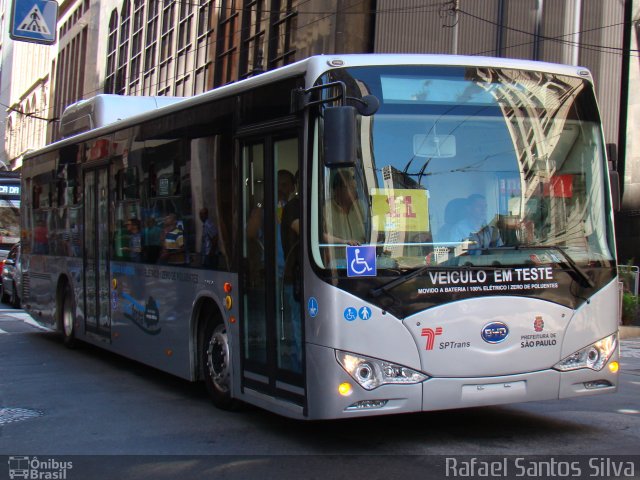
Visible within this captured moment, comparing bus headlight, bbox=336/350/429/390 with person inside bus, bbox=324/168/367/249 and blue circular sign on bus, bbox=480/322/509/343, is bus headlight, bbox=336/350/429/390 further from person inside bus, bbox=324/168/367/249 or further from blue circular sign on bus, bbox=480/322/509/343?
person inside bus, bbox=324/168/367/249

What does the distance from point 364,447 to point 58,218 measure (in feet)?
27.1

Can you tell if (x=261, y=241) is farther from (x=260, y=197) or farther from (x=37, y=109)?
(x=37, y=109)

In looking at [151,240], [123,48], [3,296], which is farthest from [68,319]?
[123,48]

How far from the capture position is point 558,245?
22.0 feet

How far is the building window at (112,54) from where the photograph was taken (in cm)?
5609

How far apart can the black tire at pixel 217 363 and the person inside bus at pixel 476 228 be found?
2.58 metres

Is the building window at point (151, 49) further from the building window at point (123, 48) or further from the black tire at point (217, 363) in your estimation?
the black tire at point (217, 363)

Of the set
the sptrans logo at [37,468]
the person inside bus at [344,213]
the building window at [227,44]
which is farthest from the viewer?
the building window at [227,44]

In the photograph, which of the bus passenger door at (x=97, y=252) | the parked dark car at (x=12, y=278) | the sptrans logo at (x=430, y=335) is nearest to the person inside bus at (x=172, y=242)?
the bus passenger door at (x=97, y=252)

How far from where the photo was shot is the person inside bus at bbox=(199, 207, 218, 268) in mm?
8109

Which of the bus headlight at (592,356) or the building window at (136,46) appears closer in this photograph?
the bus headlight at (592,356)

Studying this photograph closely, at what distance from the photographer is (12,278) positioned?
75.7 ft

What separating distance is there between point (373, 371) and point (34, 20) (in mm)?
13045

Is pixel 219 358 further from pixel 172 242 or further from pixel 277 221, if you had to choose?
pixel 277 221
